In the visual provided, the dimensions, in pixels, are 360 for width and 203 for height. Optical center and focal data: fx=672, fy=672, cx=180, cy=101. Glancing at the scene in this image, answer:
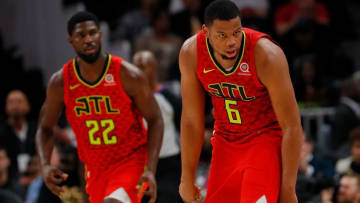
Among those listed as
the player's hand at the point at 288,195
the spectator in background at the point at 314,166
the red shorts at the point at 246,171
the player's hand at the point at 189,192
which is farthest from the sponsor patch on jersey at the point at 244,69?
the spectator in background at the point at 314,166

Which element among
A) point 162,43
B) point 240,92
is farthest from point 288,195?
point 162,43

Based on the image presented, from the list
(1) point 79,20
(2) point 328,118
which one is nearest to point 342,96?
(2) point 328,118

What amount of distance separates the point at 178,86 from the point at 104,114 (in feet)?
13.5

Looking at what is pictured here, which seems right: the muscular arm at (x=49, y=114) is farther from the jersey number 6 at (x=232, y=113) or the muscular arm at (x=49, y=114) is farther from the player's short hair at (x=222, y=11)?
the player's short hair at (x=222, y=11)

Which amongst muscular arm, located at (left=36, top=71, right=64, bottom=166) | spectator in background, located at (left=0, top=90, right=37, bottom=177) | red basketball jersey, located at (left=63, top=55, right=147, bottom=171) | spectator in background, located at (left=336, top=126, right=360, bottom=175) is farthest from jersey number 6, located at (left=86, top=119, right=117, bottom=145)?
spectator in background, located at (left=0, top=90, right=37, bottom=177)

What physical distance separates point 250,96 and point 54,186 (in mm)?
1805

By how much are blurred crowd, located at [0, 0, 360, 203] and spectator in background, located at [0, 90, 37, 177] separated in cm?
1

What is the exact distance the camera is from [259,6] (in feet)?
34.1

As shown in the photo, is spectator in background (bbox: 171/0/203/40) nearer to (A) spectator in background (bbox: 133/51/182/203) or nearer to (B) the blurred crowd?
(B) the blurred crowd

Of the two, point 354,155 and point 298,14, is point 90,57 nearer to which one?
point 354,155

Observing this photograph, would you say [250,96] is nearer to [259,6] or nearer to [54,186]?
[54,186]

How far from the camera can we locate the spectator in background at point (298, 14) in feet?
32.4

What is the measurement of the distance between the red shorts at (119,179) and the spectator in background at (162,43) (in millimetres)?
4461

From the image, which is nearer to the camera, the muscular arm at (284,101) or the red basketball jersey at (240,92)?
the muscular arm at (284,101)
